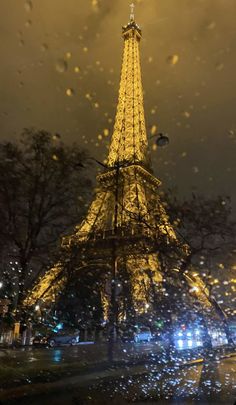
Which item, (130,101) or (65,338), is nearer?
(65,338)

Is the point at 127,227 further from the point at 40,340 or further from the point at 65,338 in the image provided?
the point at 65,338

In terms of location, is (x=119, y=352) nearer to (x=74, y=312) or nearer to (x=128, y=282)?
(x=128, y=282)

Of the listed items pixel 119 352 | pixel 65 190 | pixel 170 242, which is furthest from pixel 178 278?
pixel 65 190

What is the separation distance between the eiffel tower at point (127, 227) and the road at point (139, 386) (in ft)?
13.9

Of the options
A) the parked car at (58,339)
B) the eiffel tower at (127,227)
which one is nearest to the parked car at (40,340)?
the parked car at (58,339)

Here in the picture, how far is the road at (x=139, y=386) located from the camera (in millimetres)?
8531

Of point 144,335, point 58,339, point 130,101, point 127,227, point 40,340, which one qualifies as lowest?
point 40,340

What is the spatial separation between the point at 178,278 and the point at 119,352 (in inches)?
209

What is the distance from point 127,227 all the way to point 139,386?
12.2 metres

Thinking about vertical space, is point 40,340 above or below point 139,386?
above

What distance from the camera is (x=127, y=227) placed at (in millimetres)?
22484

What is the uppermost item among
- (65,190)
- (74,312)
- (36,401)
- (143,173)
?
(143,173)

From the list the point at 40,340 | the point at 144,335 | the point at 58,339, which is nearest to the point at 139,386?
the point at 40,340

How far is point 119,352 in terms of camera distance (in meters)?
18.8
